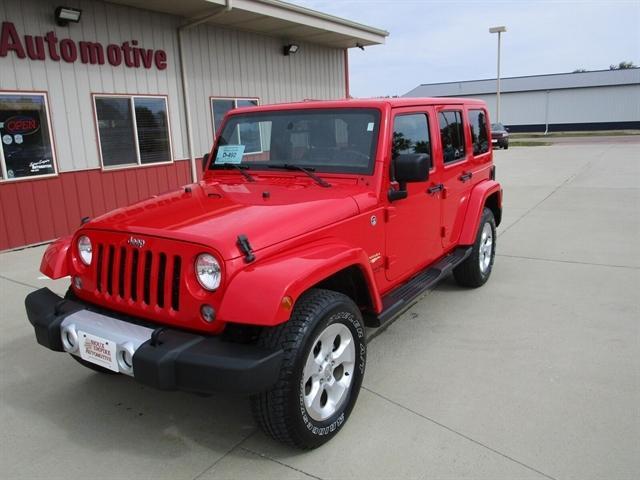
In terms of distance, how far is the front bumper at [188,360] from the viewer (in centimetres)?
230

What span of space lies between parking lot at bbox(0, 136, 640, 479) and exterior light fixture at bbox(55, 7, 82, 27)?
4190mm

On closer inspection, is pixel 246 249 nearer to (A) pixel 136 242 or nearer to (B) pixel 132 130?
(A) pixel 136 242

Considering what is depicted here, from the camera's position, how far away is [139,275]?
8.87ft

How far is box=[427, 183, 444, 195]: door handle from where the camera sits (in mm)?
4090

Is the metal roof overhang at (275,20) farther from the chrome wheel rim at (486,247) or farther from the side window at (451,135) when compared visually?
the chrome wheel rim at (486,247)

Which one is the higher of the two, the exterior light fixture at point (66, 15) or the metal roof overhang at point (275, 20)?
the metal roof overhang at point (275, 20)

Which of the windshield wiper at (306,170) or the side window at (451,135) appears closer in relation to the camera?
the windshield wiper at (306,170)

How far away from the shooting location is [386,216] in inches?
138

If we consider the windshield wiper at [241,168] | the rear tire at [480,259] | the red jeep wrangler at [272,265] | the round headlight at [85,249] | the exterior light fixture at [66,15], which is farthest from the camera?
the exterior light fixture at [66,15]


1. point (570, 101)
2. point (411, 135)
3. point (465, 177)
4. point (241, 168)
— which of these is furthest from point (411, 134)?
point (570, 101)

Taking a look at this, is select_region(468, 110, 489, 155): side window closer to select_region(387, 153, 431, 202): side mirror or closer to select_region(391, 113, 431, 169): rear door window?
select_region(391, 113, 431, 169): rear door window

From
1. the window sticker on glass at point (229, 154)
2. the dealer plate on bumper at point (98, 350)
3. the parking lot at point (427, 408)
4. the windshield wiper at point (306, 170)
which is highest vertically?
the window sticker on glass at point (229, 154)

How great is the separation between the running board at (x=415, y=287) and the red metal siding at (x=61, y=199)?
5.74m

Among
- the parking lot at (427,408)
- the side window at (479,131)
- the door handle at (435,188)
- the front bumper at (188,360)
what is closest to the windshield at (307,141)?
the door handle at (435,188)
